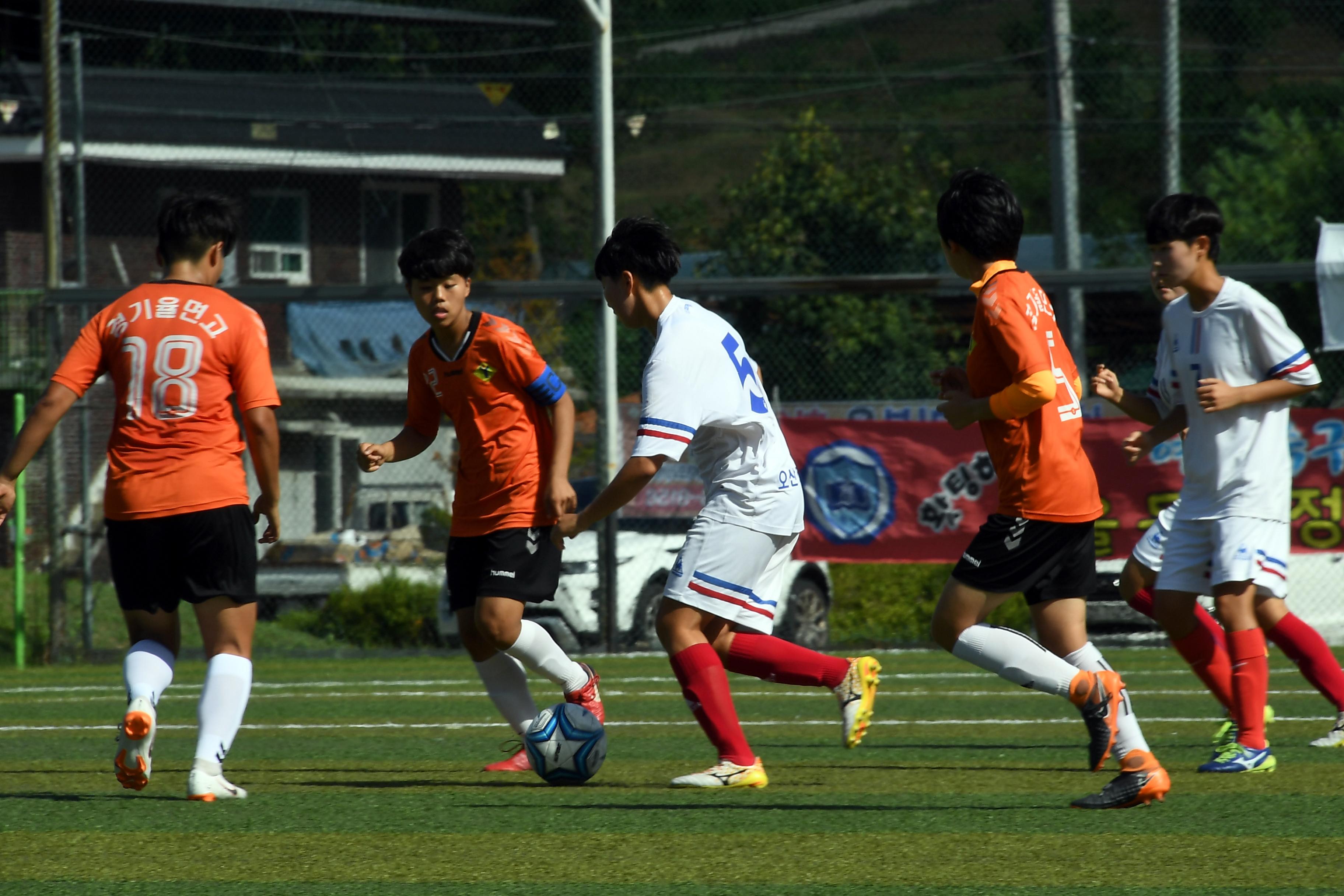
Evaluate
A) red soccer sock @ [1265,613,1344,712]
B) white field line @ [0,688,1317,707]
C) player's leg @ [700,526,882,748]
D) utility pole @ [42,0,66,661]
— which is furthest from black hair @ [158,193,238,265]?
utility pole @ [42,0,66,661]

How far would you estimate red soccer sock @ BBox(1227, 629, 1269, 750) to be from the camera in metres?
6.09

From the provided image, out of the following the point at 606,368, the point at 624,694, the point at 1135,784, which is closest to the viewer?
the point at 1135,784

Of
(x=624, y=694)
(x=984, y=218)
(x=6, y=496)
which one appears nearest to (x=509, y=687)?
(x=6, y=496)

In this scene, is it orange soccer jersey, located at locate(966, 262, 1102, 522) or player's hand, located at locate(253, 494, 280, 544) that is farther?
player's hand, located at locate(253, 494, 280, 544)

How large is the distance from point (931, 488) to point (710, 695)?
715cm

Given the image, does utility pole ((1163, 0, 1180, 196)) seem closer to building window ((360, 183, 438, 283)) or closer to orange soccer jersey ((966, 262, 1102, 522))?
orange soccer jersey ((966, 262, 1102, 522))

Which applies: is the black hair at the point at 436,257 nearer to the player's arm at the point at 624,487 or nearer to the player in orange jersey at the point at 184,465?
the player in orange jersey at the point at 184,465

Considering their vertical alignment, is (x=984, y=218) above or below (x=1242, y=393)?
above

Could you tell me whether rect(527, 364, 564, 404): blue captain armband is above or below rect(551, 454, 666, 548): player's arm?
above

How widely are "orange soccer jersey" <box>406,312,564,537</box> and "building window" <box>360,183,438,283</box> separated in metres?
21.3

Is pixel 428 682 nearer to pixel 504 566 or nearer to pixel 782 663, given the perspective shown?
pixel 504 566

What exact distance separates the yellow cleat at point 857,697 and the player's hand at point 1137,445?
1255 mm

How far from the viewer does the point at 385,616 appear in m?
13.8

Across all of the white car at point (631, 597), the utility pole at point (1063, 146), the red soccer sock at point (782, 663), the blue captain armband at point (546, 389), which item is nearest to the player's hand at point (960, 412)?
the red soccer sock at point (782, 663)
